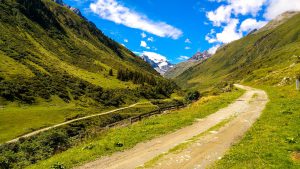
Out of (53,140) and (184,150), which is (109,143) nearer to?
(184,150)

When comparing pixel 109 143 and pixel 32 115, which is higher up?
pixel 32 115

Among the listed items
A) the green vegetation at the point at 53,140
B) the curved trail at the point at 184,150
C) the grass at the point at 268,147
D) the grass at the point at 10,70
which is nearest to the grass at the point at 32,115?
the green vegetation at the point at 53,140

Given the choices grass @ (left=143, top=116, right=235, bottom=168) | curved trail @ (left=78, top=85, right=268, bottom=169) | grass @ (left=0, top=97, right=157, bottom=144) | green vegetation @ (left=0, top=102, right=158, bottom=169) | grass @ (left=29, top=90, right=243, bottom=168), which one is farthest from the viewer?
grass @ (left=0, top=97, right=157, bottom=144)

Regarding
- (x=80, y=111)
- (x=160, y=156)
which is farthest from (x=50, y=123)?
(x=160, y=156)

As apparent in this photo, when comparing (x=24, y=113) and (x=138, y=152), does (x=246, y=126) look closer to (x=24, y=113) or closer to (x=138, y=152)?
(x=138, y=152)

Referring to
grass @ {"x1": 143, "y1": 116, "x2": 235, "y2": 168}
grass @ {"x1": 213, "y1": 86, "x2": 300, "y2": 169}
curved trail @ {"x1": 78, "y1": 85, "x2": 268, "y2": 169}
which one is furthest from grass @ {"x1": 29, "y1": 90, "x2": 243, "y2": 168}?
grass @ {"x1": 213, "y1": 86, "x2": 300, "y2": 169}

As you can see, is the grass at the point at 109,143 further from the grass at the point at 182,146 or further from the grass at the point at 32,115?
the grass at the point at 32,115

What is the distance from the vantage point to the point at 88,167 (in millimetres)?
20609

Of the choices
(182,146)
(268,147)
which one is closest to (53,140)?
(182,146)

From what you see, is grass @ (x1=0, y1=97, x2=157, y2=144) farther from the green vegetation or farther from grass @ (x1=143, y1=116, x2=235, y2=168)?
grass @ (x1=143, y1=116, x2=235, y2=168)

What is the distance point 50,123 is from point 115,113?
48589 mm

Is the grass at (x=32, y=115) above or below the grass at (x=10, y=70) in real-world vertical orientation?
below

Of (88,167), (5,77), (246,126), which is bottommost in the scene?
(88,167)

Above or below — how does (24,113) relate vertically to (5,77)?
below
